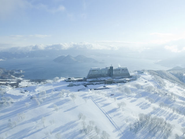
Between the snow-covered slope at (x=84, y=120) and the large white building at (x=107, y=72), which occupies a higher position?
the large white building at (x=107, y=72)

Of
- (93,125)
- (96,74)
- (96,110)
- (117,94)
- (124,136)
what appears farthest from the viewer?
(96,74)

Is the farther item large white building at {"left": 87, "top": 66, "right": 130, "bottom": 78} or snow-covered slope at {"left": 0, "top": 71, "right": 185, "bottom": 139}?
large white building at {"left": 87, "top": 66, "right": 130, "bottom": 78}

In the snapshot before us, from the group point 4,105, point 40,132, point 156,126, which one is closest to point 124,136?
point 156,126

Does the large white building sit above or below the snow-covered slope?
above

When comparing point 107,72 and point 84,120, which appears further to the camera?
point 107,72

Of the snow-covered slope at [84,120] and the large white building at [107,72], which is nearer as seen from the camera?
the snow-covered slope at [84,120]

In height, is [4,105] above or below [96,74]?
below

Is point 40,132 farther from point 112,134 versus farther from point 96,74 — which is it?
point 96,74

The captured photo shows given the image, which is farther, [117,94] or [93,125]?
[117,94]
